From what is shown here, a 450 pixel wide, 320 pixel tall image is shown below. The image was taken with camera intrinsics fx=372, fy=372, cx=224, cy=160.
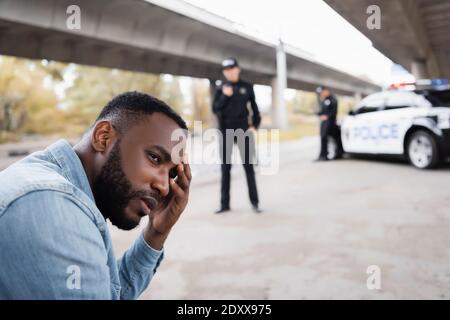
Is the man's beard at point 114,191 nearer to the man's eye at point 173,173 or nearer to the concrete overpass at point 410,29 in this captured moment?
the man's eye at point 173,173

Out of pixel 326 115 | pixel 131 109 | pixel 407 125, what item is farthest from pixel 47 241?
pixel 326 115

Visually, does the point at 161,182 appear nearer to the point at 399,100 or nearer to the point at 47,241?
the point at 47,241

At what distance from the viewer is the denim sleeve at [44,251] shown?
2.35 ft

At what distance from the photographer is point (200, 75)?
23516mm

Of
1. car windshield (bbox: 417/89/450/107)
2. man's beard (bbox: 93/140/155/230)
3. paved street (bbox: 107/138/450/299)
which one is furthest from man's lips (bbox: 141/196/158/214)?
car windshield (bbox: 417/89/450/107)

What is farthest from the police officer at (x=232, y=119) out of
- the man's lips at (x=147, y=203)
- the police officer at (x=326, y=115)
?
the police officer at (x=326, y=115)

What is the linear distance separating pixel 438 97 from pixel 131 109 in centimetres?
700

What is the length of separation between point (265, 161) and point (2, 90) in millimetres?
24551

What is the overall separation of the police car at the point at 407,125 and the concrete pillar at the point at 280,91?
11.3 meters

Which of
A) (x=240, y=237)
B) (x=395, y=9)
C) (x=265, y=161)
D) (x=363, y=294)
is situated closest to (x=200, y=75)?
(x=265, y=161)

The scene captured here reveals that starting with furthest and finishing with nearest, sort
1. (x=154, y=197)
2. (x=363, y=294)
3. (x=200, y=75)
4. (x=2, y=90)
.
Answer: (x=2, y=90), (x=200, y=75), (x=363, y=294), (x=154, y=197)

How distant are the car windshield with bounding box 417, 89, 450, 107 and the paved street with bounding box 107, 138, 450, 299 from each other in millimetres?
1352

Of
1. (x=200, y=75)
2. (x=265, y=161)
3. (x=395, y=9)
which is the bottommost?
(x=265, y=161)

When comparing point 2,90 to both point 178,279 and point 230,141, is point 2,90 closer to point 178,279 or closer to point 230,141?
point 230,141
